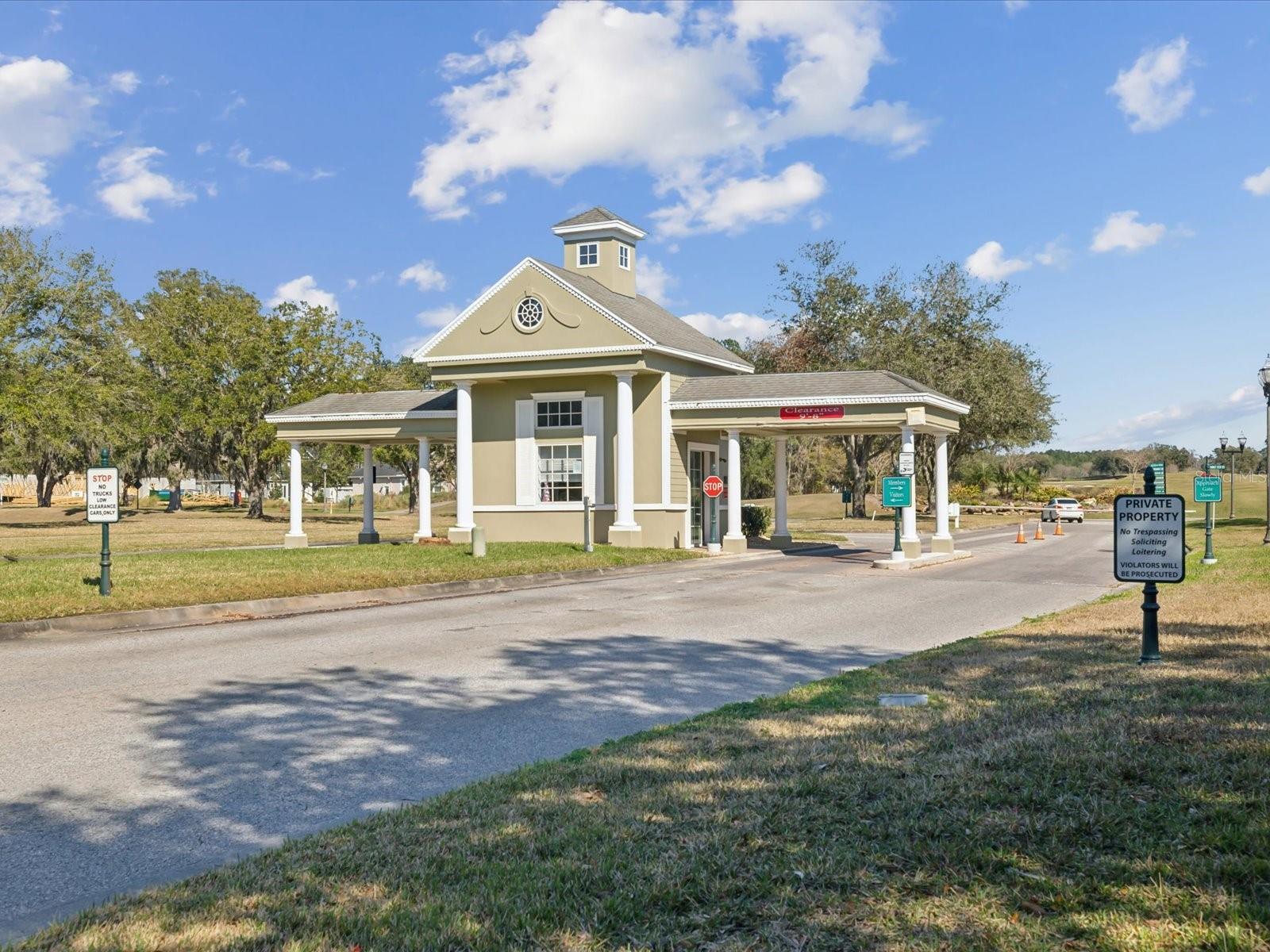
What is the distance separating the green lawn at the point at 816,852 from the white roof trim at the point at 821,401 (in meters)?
20.0

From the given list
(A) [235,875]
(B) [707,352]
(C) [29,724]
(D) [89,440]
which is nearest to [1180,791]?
(A) [235,875]

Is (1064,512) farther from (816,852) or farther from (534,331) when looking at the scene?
(816,852)

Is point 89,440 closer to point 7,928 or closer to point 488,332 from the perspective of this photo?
point 488,332

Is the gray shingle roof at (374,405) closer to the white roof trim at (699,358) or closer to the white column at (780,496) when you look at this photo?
the white roof trim at (699,358)

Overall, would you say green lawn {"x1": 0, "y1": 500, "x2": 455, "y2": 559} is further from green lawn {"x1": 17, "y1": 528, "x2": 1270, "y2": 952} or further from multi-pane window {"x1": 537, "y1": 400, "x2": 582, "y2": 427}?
green lawn {"x1": 17, "y1": 528, "x2": 1270, "y2": 952}

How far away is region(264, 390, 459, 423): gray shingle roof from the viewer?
32.6 meters

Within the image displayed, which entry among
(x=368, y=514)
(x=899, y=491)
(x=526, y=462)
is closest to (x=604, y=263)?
(x=526, y=462)

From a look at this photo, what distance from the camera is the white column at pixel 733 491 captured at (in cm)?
2992

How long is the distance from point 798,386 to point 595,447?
5535 mm

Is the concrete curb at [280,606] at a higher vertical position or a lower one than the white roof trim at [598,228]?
lower

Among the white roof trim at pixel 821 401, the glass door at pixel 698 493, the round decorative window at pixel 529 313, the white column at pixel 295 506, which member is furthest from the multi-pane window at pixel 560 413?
the white column at pixel 295 506

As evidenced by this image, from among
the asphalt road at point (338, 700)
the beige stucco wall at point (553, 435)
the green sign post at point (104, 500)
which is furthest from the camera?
the beige stucco wall at point (553, 435)

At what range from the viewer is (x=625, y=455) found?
28312 millimetres

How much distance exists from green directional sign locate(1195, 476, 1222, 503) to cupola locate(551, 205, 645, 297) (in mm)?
16645
